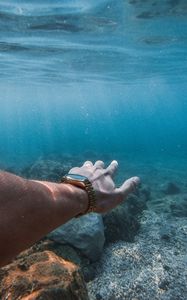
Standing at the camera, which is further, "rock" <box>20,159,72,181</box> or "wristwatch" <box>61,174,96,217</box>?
"rock" <box>20,159,72,181</box>

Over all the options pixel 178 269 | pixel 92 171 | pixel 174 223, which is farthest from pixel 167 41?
pixel 92 171

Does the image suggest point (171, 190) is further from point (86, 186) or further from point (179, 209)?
point (86, 186)

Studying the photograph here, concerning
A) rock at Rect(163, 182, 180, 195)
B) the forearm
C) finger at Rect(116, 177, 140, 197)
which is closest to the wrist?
the forearm

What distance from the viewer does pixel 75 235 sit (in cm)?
785

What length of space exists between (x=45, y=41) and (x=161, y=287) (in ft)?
55.5

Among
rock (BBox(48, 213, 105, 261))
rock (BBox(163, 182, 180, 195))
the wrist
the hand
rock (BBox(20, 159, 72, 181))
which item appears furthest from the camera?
rock (BBox(163, 182, 180, 195))

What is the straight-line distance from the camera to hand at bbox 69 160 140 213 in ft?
9.39

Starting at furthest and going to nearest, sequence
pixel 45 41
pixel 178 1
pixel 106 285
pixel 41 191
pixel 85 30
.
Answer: pixel 45 41
pixel 85 30
pixel 178 1
pixel 106 285
pixel 41 191

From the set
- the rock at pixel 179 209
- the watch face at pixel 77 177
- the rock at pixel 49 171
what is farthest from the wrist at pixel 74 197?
the rock at pixel 49 171

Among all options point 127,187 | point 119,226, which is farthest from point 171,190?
point 127,187

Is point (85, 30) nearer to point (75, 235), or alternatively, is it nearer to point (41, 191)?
point (75, 235)

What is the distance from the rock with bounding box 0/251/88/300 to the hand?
198cm

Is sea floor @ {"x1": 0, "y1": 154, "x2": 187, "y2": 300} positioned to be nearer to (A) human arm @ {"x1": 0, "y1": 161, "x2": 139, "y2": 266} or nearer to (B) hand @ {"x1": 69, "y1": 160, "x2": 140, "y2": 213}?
(B) hand @ {"x1": 69, "y1": 160, "x2": 140, "y2": 213}

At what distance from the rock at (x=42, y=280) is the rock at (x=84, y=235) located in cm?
264
